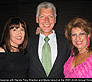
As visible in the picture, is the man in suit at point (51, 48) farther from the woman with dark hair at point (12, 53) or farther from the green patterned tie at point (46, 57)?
the woman with dark hair at point (12, 53)

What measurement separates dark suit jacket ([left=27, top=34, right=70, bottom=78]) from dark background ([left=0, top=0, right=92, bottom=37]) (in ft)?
6.32

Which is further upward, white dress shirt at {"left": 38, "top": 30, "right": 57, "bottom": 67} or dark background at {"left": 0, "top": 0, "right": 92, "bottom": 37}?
dark background at {"left": 0, "top": 0, "right": 92, "bottom": 37}

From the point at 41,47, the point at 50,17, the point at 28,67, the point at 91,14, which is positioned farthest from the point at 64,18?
the point at 28,67

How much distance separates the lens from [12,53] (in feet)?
4.78

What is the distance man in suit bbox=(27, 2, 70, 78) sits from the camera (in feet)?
4.73

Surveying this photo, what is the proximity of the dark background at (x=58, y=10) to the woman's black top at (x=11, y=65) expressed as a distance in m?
2.14

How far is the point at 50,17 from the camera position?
1.57 meters

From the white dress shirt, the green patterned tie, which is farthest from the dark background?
the green patterned tie

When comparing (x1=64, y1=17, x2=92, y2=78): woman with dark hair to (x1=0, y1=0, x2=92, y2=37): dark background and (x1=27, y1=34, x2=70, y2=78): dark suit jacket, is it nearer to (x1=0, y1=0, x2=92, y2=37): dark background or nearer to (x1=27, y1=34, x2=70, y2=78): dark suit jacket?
(x1=27, y1=34, x2=70, y2=78): dark suit jacket

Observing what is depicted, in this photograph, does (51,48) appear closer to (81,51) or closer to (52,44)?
(52,44)

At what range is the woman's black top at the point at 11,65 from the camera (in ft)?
4.50

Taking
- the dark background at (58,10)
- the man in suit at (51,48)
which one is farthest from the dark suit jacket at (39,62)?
the dark background at (58,10)

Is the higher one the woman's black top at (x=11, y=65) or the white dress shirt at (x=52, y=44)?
the white dress shirt at (x=52, y=44)

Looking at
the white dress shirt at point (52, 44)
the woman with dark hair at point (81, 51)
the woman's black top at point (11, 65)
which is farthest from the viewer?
the white dress shirt at point (52, 44)
